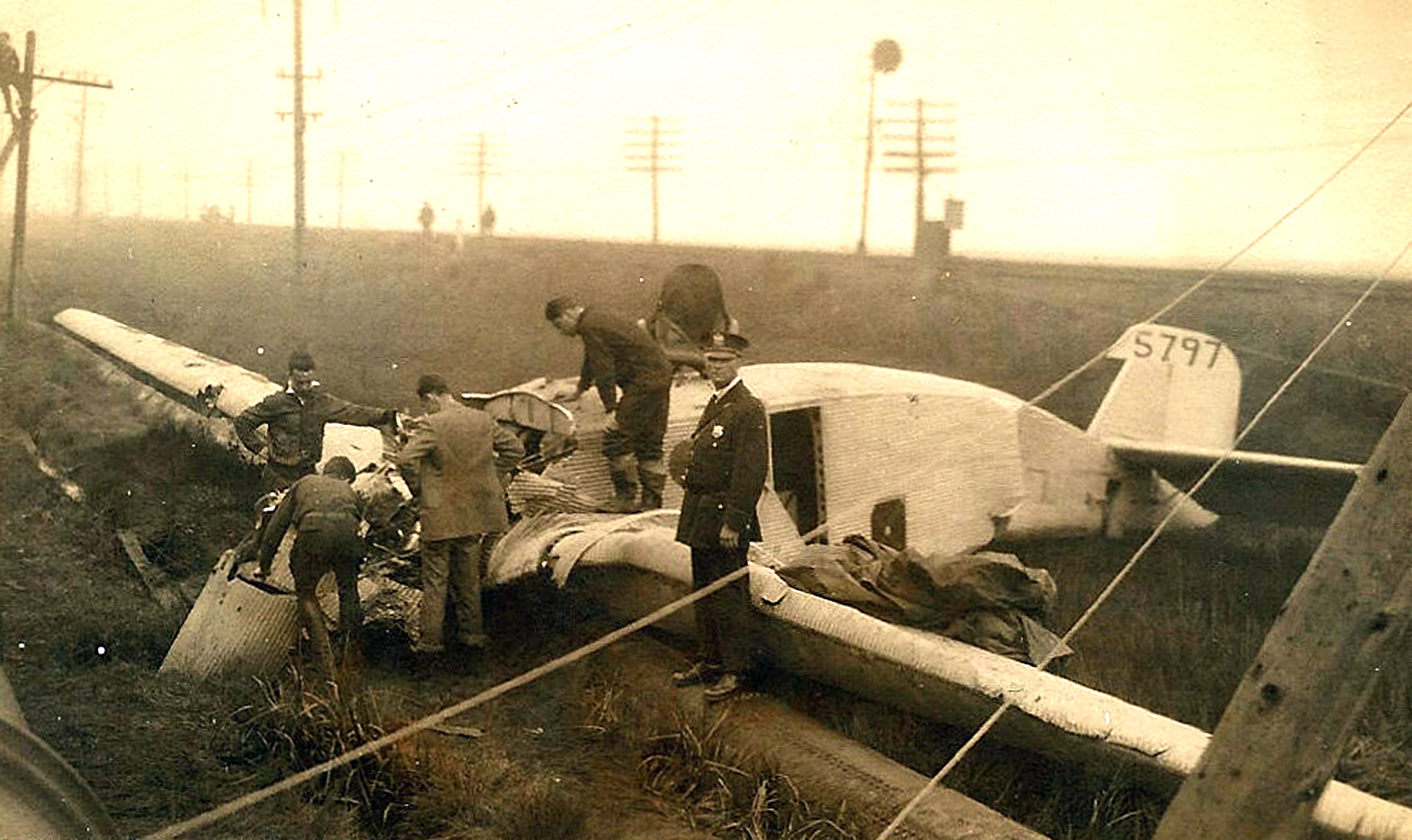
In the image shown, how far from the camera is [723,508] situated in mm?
2992

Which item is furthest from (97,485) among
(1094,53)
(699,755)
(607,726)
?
(1094,53)

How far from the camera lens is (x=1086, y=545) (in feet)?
11.4

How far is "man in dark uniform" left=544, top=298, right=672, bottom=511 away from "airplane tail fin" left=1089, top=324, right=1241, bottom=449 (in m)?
1.33

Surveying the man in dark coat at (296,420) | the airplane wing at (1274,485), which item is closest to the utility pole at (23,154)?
the man in dark coat at (296,420)

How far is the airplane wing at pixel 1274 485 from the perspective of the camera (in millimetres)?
3393

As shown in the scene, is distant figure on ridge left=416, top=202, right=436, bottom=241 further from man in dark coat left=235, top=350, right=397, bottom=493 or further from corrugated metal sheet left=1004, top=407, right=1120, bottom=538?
corrugated metal sheet left=1004, top=407, right=1120, bottom=538

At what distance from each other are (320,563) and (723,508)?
1057 mm

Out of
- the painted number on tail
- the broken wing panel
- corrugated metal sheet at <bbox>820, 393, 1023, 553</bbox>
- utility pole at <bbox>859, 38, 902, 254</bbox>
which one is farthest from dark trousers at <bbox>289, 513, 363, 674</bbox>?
the painted number on tail

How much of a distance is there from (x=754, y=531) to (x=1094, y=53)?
1.59 metres

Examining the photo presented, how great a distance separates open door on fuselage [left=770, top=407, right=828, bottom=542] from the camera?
10.8 feet

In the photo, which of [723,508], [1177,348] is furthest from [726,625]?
[1177,348]

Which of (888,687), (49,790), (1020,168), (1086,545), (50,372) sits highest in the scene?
(1020,168)

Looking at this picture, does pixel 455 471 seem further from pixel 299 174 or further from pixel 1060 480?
pixel 1060 480

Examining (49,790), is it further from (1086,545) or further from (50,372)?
(1086,545)
